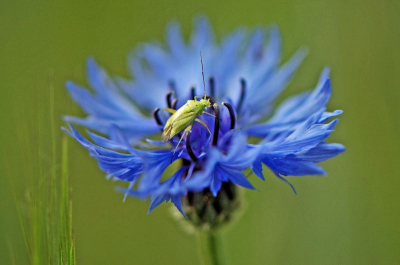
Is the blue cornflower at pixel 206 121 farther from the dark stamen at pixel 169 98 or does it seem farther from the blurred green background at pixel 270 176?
the blurred green background at pixel 270 176

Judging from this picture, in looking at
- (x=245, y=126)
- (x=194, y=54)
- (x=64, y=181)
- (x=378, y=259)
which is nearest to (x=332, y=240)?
(x=378, y=259)

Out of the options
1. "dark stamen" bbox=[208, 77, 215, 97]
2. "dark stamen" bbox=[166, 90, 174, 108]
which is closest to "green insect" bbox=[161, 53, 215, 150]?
"dark stamen" bbox=[166, 90, 174, 108]

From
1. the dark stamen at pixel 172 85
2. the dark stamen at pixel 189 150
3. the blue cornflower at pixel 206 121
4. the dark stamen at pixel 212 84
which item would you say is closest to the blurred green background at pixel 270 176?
the blue cornflower at pixel 206 121

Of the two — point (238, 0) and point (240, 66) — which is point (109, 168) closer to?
point (240, 66)

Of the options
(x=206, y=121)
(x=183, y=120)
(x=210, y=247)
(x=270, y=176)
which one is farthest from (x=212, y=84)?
(x=270, y=176)

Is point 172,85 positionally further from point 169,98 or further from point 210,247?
point 210,247

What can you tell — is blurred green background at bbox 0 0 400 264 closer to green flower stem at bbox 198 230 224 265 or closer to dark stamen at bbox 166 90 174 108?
dark stamen at bbox 166 90 174 108
